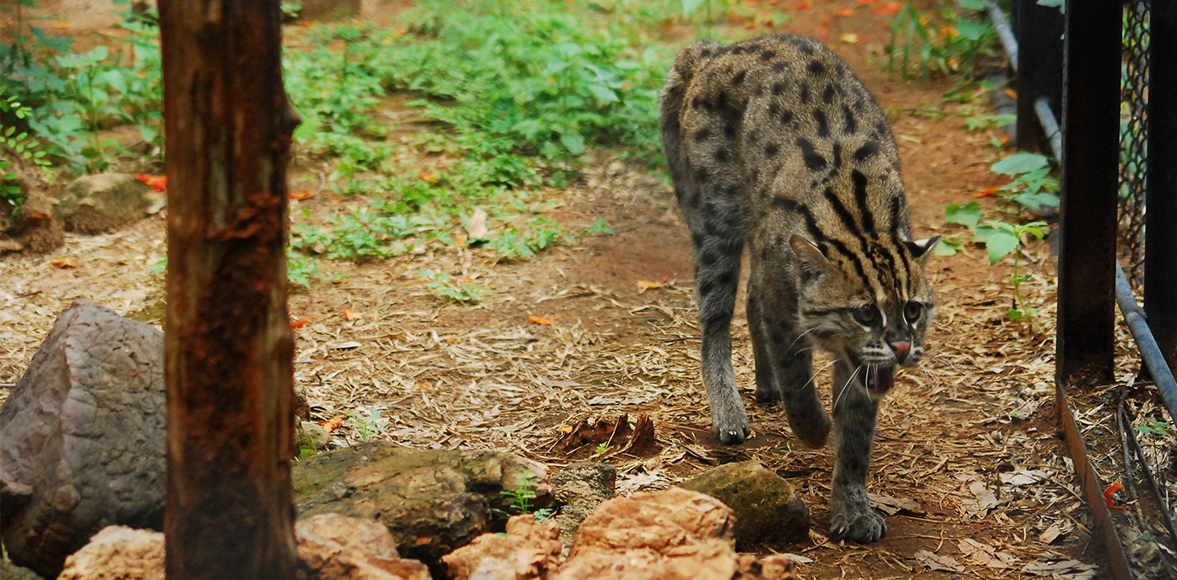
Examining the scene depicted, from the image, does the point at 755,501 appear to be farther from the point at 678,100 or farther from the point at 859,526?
the point at 678,100

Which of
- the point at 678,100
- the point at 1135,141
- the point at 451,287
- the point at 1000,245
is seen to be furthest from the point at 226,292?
the point at 1135,141

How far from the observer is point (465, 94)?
896 cm

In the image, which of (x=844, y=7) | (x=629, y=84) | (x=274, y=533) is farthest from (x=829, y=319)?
(x=844, y=7)

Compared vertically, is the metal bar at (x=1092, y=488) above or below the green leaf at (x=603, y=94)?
below

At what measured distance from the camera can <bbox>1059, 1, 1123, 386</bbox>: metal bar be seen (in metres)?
4.48

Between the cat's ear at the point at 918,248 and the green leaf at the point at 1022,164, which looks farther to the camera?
the green leaf at the point at 1022,164

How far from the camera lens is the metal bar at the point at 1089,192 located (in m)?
4.48

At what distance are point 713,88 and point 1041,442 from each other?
A: 2387 mm

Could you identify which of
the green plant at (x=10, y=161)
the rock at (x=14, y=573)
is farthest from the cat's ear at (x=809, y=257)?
the green plant at (x=10, y=161)

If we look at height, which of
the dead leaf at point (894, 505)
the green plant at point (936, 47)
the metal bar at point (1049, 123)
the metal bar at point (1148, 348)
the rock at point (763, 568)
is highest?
the green plant at point (936, 47)

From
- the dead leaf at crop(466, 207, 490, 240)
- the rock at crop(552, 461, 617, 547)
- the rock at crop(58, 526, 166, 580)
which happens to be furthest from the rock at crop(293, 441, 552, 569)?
the dead leaf at crop(466, 207, 490, 240)

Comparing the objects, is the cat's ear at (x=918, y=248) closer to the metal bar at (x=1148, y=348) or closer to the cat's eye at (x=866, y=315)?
the cat's eye at (x=866, y=315)

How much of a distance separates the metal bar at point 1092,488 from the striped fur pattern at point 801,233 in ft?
2.75

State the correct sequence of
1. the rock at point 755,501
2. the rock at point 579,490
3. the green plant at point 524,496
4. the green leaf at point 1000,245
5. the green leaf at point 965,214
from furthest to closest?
the green leaf at point 965,214 < the green leaf at point 1000,245 < the rock at point 755,501 < the rock at point 579,490 < the green plant at point 524,496
